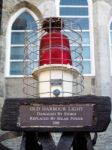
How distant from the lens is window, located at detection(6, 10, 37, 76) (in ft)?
28.0

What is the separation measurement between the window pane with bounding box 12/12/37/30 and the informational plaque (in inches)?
169

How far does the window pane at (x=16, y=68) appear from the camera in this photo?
850 cm

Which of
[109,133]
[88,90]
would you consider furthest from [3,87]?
[109,133]

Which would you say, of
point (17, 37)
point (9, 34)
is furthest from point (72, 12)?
point (9, 34)

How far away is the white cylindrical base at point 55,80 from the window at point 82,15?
380 cm

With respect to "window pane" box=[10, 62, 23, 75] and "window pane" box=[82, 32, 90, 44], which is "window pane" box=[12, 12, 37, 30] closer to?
"window pane" box=[10, 62, 23, 75]

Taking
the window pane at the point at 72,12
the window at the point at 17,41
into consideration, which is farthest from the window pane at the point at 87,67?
the window at the point at 17,41

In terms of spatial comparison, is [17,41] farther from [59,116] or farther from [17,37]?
[59,116]

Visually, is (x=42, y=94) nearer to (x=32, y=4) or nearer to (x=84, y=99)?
(x=84, y=99)

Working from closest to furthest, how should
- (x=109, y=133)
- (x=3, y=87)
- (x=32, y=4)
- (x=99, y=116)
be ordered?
(x=99, y=116) < (x=109, y=133) < (x=3, y=87) < (x=32, y=4)

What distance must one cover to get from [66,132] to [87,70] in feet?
12.8

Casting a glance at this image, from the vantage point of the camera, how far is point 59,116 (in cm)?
Answer: 472

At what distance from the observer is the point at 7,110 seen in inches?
189

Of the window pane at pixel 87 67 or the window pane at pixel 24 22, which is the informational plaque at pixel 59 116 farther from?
the window pane at pixel 24 22
